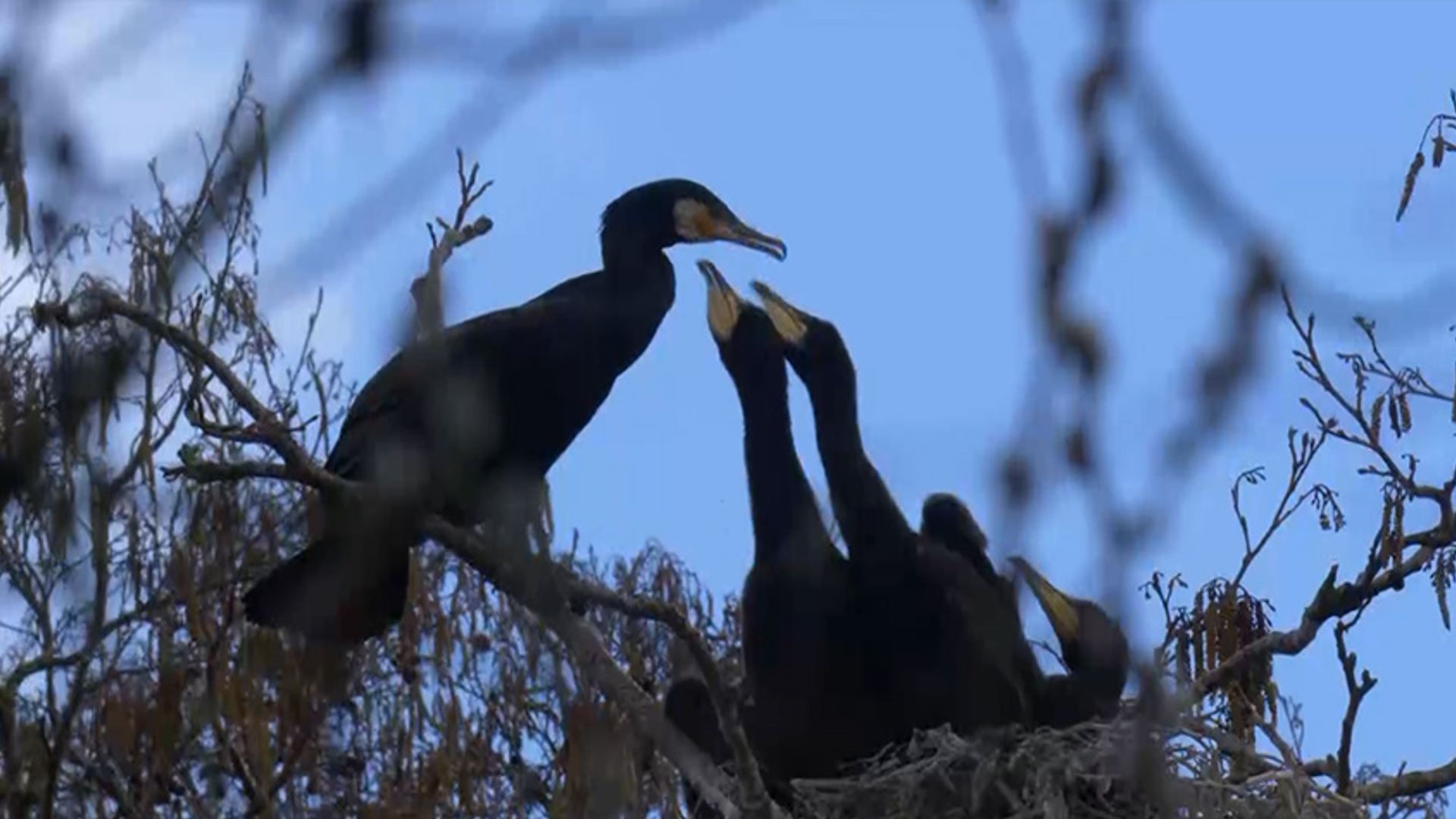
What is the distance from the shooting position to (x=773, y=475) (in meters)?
6.26

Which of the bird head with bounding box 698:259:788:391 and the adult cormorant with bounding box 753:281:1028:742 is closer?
the adult cormorant with bounding box 753:281:1028:742

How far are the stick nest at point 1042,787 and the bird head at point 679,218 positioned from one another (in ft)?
7.11

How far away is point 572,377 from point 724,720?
2.44 meters

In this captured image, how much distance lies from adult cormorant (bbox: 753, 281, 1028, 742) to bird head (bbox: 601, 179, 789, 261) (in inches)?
55.5

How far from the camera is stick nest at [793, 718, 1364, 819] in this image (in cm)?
550

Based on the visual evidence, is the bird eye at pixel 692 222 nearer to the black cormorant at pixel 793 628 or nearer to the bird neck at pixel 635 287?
the bird neck at pixel 635 287

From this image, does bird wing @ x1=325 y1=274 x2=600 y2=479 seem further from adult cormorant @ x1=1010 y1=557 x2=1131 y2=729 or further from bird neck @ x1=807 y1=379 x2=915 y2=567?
adult cormorant @ x1=1010 y1=557 x2=1131 y2=729

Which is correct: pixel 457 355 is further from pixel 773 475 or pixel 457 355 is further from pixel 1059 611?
pixel 1059 611

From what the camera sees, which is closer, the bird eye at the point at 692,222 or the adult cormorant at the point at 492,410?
the adult cormorant at the point at 492,410

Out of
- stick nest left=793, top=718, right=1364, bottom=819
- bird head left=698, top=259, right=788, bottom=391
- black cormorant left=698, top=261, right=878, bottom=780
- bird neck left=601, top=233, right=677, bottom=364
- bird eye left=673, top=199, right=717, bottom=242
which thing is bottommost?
stick nest left=793, top=718, right=1364, bottom=819

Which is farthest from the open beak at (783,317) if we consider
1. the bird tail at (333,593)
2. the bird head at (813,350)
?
the bird tail at (333,593)

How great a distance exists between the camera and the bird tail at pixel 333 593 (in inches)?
219

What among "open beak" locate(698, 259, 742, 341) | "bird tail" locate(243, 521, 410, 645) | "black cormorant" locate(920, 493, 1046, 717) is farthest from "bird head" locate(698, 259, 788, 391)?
"bird tail" locate(243, 521, 410, 645)

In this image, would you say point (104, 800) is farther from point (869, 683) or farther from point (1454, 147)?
point (1454, 147)
